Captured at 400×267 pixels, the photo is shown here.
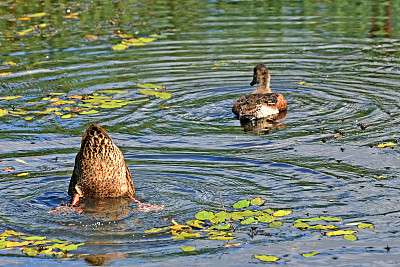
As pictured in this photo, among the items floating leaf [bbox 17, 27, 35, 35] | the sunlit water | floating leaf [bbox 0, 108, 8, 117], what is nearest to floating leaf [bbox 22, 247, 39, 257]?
the sunlit water

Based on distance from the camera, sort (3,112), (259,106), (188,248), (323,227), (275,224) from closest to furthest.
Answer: (188,248), (323,227), (275,224), (3,112), (259,106)

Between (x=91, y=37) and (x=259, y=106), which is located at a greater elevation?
(x=91, y=37)

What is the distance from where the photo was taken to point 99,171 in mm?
8734

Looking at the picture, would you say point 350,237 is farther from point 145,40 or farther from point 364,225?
point 145,40

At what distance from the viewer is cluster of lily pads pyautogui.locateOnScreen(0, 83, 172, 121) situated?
1252 centimetres

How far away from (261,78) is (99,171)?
5.63 m

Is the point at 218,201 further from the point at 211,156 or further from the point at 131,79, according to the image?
the point at 131,79

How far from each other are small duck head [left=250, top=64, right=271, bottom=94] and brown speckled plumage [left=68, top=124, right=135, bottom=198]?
17.5 ft

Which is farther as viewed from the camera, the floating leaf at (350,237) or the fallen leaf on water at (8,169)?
the fallen leaf on water at (8,169)

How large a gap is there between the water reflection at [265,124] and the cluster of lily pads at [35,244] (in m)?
5.00

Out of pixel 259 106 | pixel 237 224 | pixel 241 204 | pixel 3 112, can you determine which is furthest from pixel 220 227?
pixel 3 112

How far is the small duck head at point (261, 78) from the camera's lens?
13.7 metres

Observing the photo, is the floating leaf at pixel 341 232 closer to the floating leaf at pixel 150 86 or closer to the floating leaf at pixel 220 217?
the floating leaf at pixel 220 217

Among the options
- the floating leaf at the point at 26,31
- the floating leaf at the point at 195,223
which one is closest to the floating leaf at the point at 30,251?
the floating leaf at the point at 195,223
